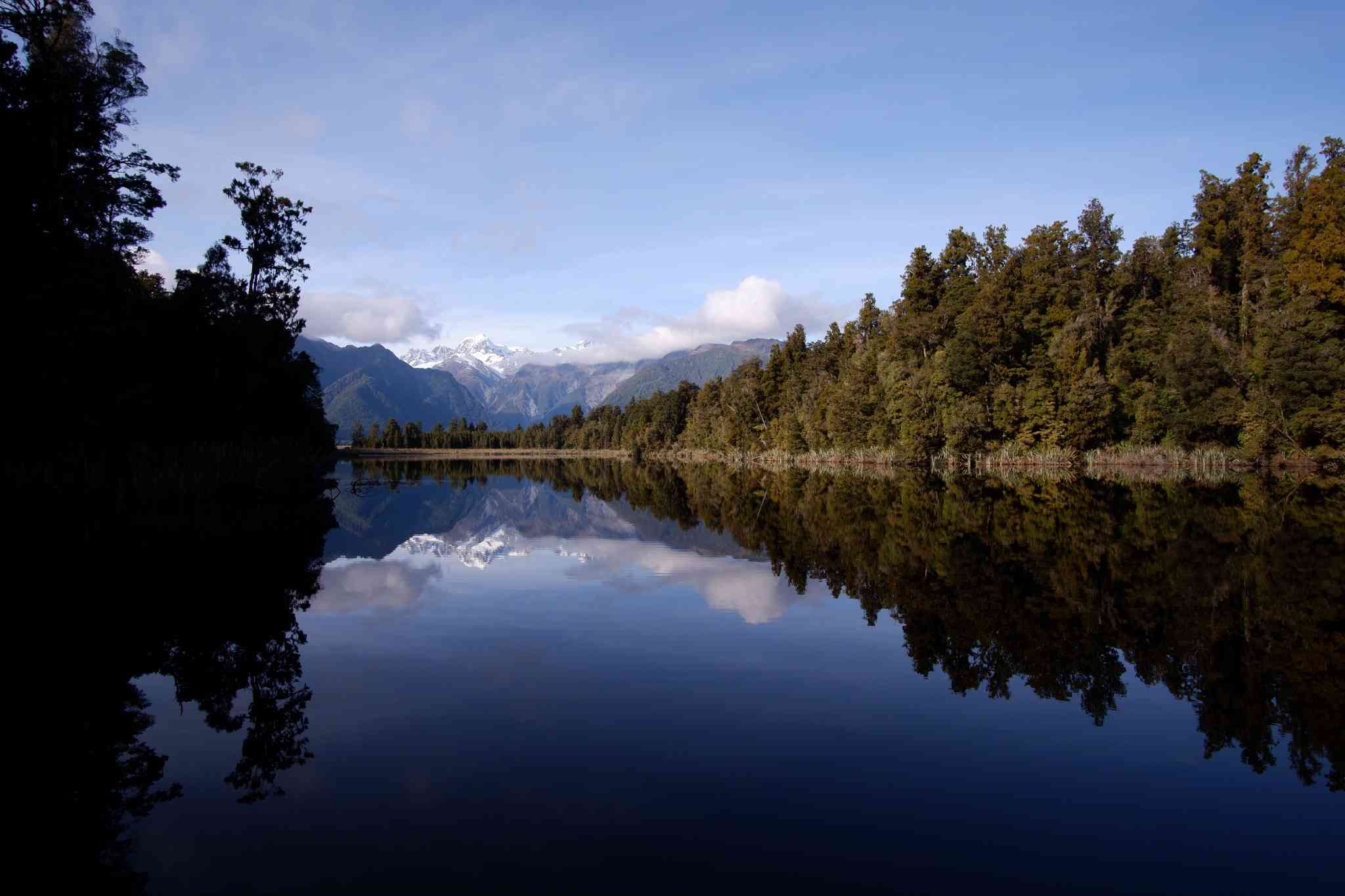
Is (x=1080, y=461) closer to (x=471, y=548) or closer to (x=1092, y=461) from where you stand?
(x=1092, y=461)

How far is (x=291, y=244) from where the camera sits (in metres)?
43.2

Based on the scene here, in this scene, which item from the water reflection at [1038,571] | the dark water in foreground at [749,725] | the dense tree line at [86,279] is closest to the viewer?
the dark water in foreground at [749,725]

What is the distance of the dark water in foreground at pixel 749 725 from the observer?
5207 mm

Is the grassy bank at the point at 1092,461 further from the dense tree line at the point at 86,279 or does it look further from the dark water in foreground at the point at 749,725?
the dense tree line at the point at 86,279

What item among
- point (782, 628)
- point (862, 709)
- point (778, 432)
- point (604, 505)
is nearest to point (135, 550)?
point (782, 628)

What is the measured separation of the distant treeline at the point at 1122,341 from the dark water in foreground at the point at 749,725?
4118 centimetres

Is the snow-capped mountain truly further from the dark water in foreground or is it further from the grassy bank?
the grassy bank

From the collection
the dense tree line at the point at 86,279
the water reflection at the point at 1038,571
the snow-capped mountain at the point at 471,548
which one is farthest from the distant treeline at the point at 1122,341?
the dense tree line at the point at 86,279

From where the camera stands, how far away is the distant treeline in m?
48.7

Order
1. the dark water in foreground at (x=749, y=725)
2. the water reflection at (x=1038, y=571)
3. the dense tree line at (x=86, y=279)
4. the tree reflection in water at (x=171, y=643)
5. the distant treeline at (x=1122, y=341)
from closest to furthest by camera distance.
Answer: the dark water in foreground at (x=749, y=725) < the tree reflection in water at (x=171, y=643) < the water reflection at (x=1038, y=571) < the dense tree line at (x=86, y=279) < the distant treeline at (x=1122, y=341)

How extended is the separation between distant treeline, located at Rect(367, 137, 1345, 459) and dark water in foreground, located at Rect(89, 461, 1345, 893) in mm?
41181

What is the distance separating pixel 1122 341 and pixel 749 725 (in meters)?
69.7

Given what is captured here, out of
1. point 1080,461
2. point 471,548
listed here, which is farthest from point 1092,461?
point 471,548

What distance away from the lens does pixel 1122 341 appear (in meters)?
64.2
